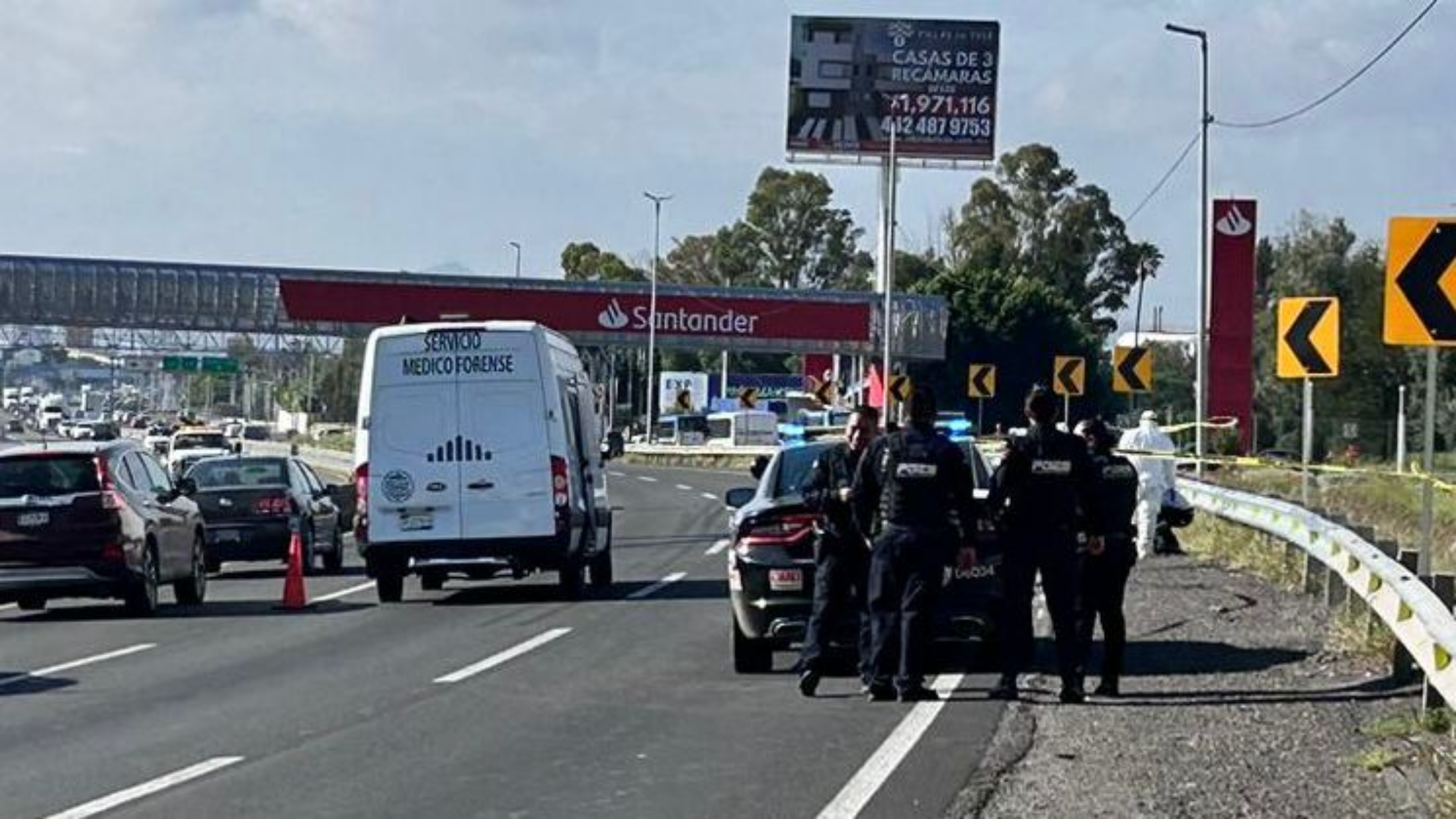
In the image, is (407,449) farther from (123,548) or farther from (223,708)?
(223,708)

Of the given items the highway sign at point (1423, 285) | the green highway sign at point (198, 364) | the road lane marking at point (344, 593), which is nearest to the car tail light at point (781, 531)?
the highway sign at point (1423, 285)

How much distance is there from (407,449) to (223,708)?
7.63 metres

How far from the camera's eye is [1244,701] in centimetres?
1329

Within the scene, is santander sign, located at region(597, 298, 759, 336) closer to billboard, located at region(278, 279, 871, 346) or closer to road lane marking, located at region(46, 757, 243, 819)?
billboard, located at region(278, 279, 871, 346)

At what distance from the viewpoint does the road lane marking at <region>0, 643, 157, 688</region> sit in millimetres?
15992

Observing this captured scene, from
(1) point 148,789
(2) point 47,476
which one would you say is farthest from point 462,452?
(1) point 148,789

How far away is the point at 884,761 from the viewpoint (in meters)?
11.1

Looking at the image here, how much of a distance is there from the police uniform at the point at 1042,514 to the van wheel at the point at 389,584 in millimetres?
9988

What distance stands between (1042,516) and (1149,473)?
39.2ft

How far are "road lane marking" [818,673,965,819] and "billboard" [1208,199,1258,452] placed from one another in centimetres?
3084

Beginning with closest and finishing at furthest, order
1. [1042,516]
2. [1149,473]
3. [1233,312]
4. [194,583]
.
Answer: [1042,516] < [194,583] < [1149,473] < [1233,312]

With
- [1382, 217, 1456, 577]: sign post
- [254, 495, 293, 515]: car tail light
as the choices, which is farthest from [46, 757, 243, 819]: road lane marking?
[254, 495, 293, 515]: car tail light

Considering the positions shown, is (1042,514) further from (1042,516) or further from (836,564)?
(836,564)

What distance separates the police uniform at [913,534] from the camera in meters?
13.1
